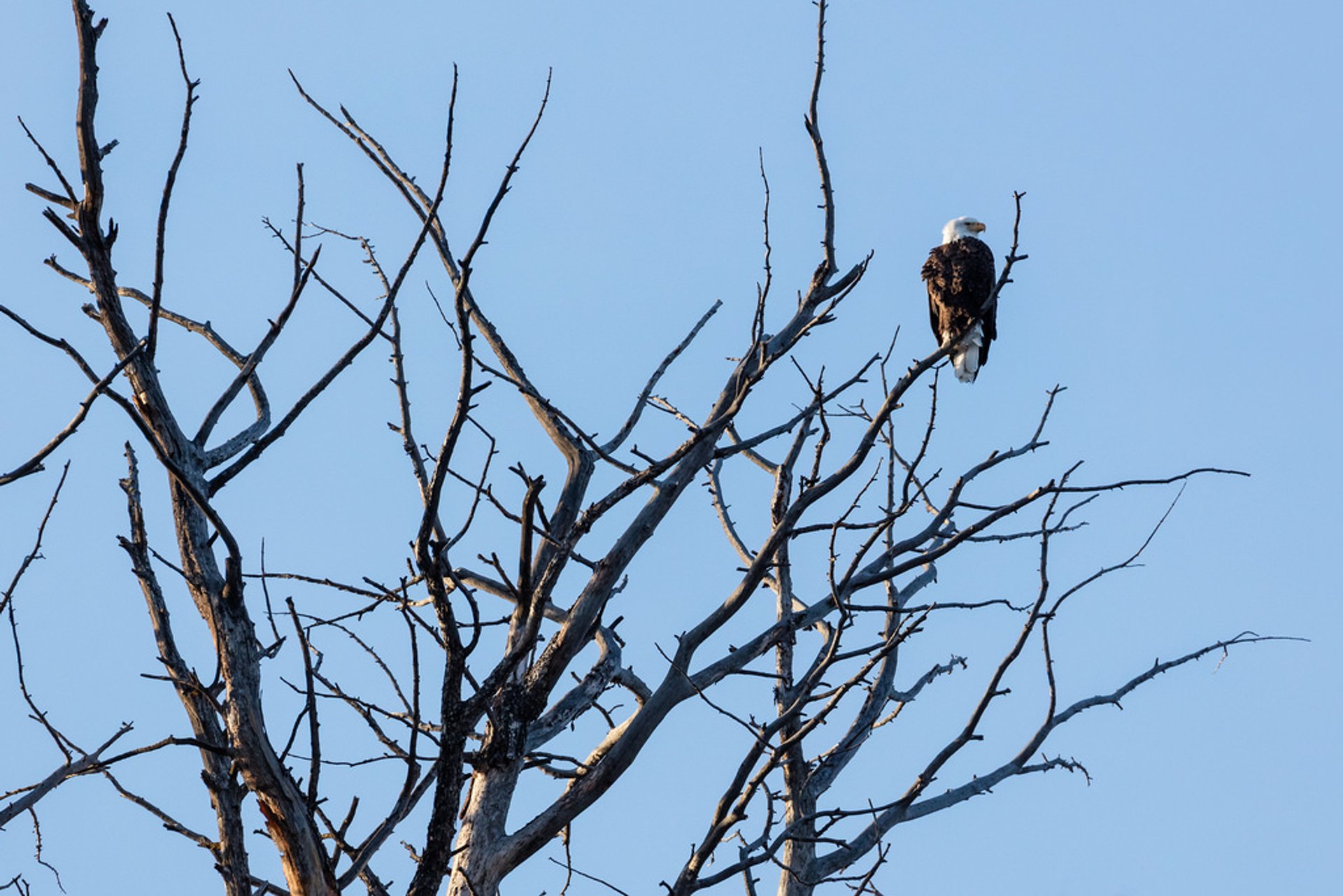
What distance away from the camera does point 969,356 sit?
7832 millimetres

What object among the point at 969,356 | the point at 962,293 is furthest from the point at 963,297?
the point at 969,356

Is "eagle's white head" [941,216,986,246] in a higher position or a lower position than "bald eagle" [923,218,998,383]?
higher

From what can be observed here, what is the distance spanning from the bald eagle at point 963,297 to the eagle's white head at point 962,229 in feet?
2.33

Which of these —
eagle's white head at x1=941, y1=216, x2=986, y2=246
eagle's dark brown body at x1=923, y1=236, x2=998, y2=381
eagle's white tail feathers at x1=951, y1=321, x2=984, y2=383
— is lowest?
eagle's white tail feathers at x1=951, y1=321, x2=984, y2=383

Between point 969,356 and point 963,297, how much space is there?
34 centimetres

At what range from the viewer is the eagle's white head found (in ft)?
29.6

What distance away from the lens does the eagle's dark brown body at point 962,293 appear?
7840 millimetres

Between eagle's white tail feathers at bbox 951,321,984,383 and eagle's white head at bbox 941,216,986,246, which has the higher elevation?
eagle's white head at bbox 941,216,986,246

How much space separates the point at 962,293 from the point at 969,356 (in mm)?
361

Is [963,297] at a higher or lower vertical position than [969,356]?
higher

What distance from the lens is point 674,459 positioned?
3.08 metres

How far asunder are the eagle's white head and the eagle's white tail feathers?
1242 millimetres

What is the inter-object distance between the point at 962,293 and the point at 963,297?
0.02 metres

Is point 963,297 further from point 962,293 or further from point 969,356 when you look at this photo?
point 969,356
